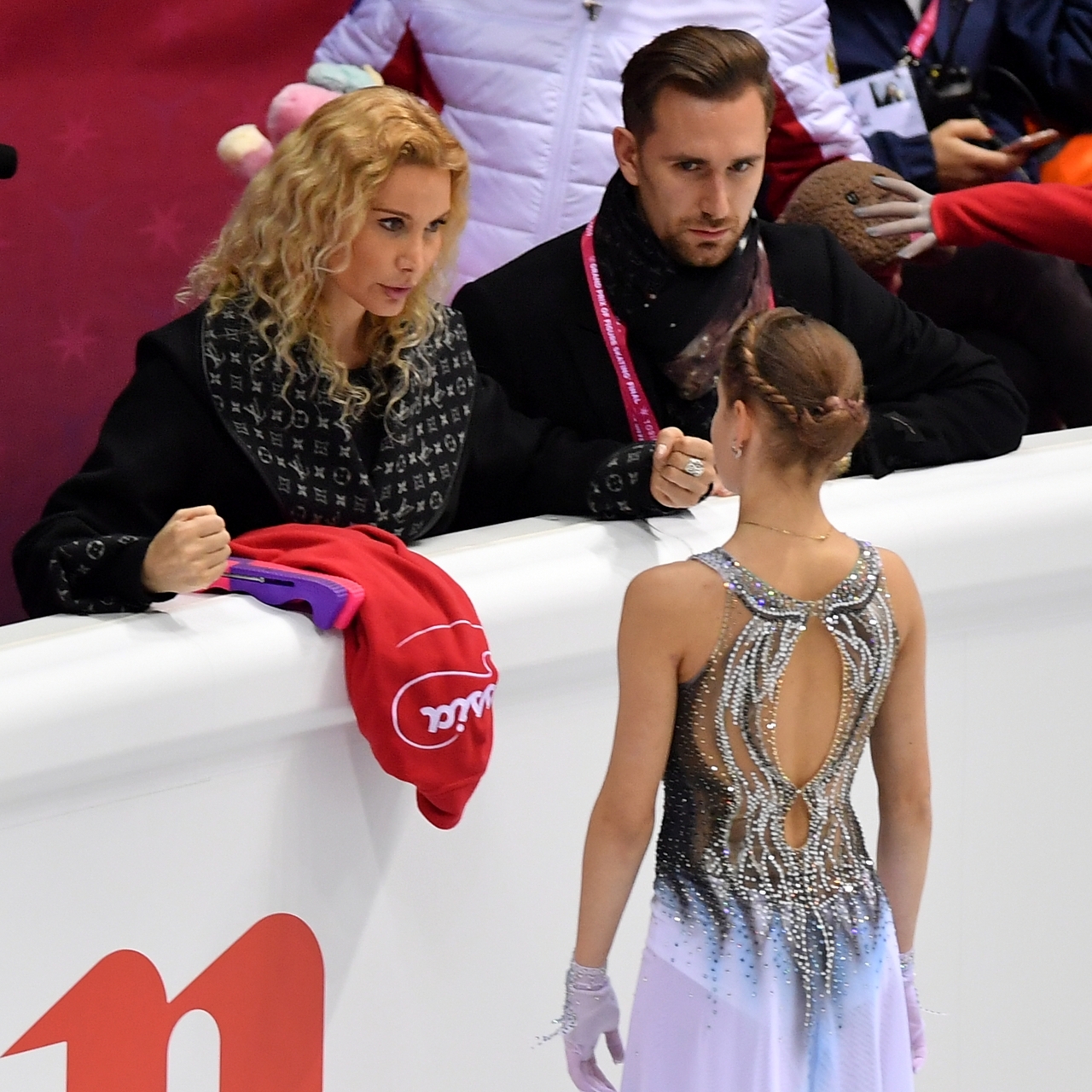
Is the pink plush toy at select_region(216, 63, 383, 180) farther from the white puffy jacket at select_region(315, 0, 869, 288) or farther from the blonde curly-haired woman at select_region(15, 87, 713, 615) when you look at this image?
the blonde curly-haired woman at select_region(15, 87, 713, 615)

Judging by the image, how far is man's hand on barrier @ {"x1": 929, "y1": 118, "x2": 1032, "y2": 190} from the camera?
8.41ft

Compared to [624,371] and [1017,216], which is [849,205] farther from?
[624,371]

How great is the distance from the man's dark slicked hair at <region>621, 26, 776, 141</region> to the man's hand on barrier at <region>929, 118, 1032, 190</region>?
2.01 feet

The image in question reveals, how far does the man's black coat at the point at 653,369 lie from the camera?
6.83ft

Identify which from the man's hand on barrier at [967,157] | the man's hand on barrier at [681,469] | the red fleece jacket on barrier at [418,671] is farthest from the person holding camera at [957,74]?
the red fleece jacket on barrier at [418,671]

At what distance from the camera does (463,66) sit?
239cm

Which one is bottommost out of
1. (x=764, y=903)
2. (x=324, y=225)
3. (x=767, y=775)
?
(x=764, y=903)

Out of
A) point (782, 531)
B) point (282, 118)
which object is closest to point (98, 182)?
point (282, 118)

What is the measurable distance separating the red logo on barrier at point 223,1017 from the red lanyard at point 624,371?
73 centimetres

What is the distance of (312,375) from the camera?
176cm

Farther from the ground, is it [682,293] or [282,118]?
[282,118]

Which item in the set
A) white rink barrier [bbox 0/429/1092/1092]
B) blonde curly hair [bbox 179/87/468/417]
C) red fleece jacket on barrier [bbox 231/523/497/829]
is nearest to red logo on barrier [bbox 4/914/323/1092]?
white rink barrier [bbox 0/429/1092/1092]

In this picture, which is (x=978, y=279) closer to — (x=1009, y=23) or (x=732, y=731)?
(x=1009, y=23)

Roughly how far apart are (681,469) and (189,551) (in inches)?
20.2
